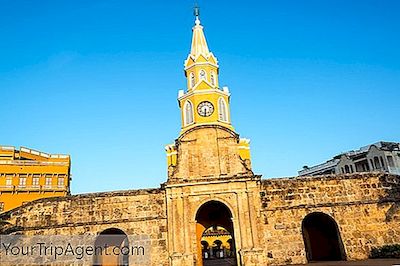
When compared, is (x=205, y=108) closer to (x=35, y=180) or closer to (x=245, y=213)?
(x=245, y=213)

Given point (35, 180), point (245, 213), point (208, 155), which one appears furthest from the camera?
point (35, 180)

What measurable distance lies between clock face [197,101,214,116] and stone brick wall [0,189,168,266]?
44.0 feet

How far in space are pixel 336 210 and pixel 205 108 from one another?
16405 millimetres

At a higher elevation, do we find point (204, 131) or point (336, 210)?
point (204, 131)

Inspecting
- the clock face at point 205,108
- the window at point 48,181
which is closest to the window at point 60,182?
the window at point 48,181

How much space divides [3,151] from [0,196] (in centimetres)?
631

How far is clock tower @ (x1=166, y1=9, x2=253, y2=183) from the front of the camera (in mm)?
22094

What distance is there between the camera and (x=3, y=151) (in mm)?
45281

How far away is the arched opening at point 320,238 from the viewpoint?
22.4m

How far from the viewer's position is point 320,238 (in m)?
23.7

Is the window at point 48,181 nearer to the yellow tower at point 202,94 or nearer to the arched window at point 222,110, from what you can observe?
the yellow tower at point 202,94

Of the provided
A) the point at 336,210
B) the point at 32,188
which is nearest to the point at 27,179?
the point at 32,188

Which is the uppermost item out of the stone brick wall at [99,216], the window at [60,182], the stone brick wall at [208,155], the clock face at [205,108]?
the clock face at [205,108]

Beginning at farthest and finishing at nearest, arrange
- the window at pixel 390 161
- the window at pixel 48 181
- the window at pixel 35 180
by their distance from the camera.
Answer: the window at pixel 390 161, the window at pixel 48 181, the window at pixel 35 180
